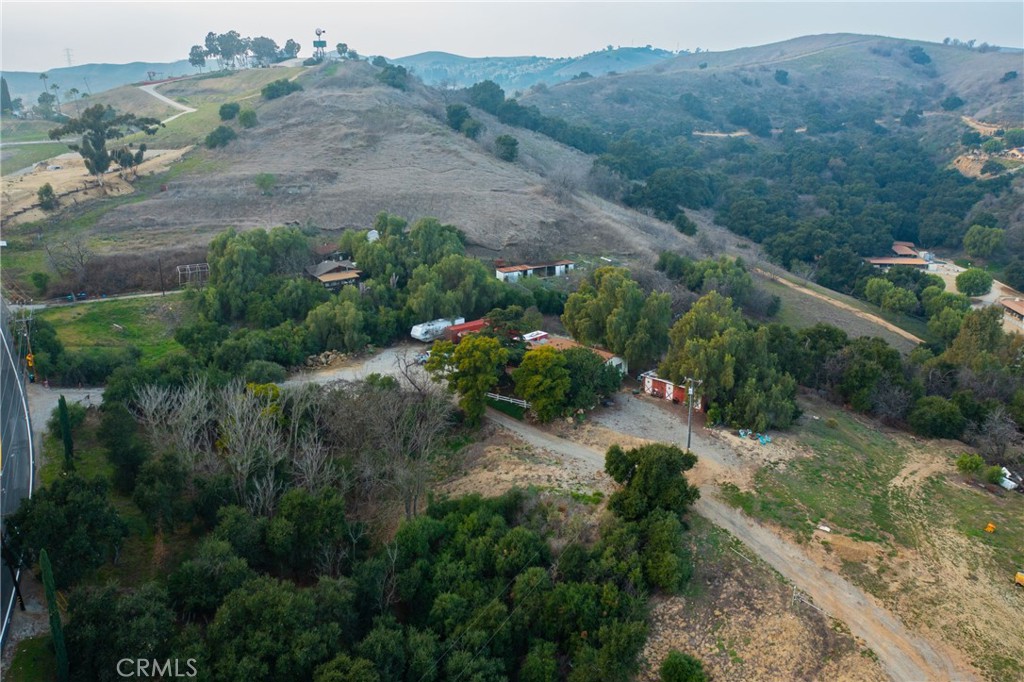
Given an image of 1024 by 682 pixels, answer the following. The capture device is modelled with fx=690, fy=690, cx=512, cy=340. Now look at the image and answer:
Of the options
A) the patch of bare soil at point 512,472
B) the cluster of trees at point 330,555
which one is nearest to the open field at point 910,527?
the cluster of trees at point 330,555

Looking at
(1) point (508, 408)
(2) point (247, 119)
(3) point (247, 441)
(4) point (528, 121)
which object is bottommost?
Answer: (1) point (508, 408)

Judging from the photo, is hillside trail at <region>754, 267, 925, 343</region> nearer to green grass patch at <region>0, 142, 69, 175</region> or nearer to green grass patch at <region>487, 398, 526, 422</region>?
green grass patch at <region>487, 398, 526, 422</region>

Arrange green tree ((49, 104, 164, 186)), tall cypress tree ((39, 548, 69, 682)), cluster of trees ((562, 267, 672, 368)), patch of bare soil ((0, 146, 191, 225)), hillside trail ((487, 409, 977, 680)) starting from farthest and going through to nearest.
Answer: green tree ((49, 104, 164, 186))
patch of bare soil ((0, 146, 191, 225))
cluster of trees ((562, 267, 672, 368))
hillside trail ((487, 409, 977, 680))
tall cypress tree ((39, 548, 69, 682))

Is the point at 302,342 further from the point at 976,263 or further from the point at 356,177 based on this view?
the point at 976,263

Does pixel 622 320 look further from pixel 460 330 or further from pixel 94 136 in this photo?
pixel 94 136

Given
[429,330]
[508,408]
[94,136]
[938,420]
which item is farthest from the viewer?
[94,136]

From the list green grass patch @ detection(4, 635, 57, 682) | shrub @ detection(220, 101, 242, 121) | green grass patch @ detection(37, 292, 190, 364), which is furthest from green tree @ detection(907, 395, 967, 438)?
shrub @ detection(220, 101, 242, 121)

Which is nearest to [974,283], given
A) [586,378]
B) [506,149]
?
[506,149]

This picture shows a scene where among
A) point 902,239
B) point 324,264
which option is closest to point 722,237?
point 902,239

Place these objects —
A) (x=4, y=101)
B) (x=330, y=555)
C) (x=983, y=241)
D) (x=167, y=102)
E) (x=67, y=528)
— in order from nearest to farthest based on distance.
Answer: (x=67, y=528), (x=330, y=555), (x=983, y=241), (x=167, y=102), (x=4, y=101)
